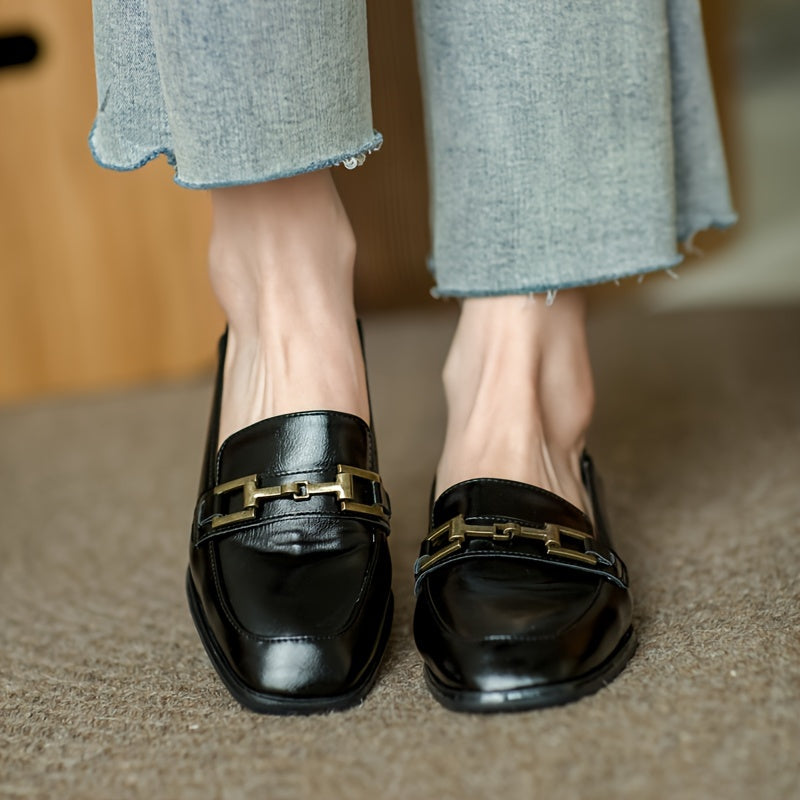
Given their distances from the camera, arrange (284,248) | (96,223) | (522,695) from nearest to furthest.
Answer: (522,695)
(284,248)
(96,223)

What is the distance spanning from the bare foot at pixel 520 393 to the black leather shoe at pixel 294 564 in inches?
2.6

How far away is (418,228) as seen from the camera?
162 cm

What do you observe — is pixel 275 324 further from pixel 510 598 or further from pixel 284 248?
pixel 510 598

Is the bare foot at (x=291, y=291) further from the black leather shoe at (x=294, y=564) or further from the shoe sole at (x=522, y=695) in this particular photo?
the shoe sole at (x=522, y=695)

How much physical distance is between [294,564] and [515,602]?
0.37ft

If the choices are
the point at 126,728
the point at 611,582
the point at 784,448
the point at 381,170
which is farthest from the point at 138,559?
the point at 381,170

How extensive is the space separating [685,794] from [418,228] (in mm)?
1321

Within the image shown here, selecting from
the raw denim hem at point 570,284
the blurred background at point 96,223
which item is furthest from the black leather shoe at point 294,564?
the blurred background at point 96,223

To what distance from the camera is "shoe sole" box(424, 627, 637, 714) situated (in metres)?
0.44

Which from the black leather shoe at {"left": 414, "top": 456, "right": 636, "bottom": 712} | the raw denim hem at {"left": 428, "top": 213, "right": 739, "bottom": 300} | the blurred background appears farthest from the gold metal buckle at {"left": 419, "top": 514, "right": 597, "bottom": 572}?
the blurred background

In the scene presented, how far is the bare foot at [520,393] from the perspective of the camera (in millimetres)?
568

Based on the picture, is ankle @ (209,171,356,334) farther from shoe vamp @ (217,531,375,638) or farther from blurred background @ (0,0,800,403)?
blurred background @ (0,0,800,403)

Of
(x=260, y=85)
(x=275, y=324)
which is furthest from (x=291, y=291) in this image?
(x=260, y=85)

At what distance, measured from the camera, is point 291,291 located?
558 millimetres
